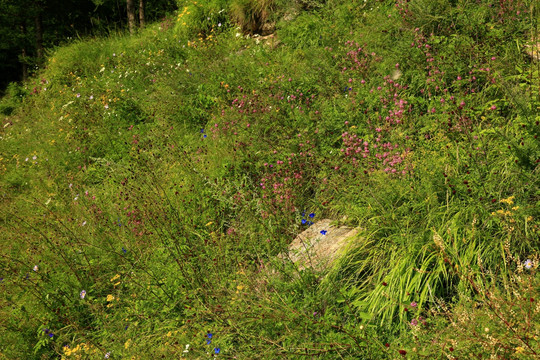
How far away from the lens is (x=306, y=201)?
12.8 ft

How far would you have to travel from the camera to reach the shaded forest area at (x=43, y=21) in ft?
50.3

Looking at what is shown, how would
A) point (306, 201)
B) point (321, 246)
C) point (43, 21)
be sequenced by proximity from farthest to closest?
1. point (43, 21)
2. point (306, 201)
3. point (321, 246)

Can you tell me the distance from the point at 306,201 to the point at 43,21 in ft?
65.3

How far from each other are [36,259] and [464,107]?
15.2ft

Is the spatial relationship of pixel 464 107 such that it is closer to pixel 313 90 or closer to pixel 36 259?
pixel 313 90

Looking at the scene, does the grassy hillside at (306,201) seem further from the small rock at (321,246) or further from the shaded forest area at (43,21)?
the shaded forest area at (43,21)

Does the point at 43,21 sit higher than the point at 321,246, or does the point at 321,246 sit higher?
the point at 43,21

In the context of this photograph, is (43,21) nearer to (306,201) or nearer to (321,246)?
(306,201)

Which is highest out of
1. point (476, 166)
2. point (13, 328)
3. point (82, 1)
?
Answer: point (82, 1)

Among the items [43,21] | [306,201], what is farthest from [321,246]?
[43,21]

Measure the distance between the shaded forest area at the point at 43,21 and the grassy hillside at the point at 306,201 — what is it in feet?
35.2

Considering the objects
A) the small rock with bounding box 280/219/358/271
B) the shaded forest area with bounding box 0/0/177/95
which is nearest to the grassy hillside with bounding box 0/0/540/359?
the small rock with bounding box 280/219/358/271

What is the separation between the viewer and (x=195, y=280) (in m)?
3.27

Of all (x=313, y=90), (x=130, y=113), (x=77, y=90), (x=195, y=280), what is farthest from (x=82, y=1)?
(x=195, y=280)
